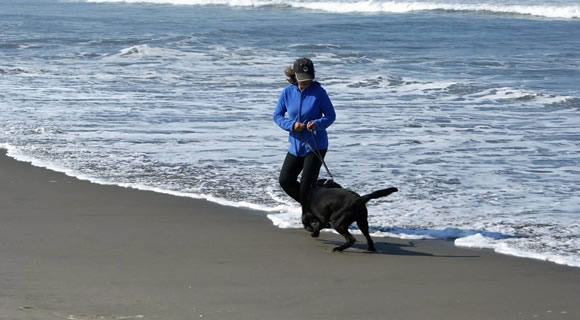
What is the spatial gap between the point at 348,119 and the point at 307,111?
7101mm

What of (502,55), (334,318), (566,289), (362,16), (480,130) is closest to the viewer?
(334,318)

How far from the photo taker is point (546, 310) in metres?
5.43

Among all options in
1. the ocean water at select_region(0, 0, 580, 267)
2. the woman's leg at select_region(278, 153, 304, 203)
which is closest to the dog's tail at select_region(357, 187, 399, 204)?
the woman's leg at select_region(278, 153, 304, 203)

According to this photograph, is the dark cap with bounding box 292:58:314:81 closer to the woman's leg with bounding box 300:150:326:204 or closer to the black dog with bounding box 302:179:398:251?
the woman's leg with bounding box 300:150:326:204

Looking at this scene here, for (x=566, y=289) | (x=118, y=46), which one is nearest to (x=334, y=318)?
Result: (x=566, y=289)

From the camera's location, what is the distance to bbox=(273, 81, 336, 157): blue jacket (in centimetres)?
706

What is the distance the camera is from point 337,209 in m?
6.86

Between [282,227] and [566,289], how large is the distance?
2.59 metres

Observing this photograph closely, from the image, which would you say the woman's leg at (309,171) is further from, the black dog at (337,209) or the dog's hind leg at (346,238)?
the dog's hind leg at (346,238)

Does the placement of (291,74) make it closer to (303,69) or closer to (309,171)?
(303,69)

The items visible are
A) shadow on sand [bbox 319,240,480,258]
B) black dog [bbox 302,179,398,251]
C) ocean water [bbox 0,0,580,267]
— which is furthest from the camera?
ocean water [bbox 0,0,580,267]

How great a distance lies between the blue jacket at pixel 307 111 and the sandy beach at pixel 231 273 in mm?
818

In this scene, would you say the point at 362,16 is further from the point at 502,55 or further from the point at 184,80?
the point at 184,80

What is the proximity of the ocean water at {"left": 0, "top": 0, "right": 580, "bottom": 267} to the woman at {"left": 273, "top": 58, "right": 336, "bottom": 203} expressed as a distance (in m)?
0.70
